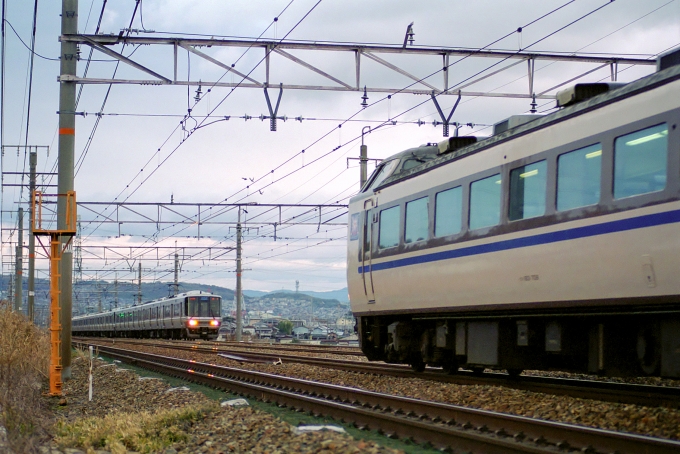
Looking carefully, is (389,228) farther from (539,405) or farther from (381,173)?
(539,405)

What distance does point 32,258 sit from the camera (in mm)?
36406

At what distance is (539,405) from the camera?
916 centimetres

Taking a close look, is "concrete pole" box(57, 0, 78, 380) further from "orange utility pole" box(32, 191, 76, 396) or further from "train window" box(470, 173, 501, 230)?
"train window" box(470, 173, 501, 230)

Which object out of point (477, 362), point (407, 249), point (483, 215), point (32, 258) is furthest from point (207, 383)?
point (32, 258)

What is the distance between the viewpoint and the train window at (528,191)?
9.56 metres

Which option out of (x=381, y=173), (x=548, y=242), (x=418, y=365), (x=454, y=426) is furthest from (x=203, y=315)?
(x=454, y=426)

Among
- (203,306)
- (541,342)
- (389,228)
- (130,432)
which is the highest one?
(389,228)

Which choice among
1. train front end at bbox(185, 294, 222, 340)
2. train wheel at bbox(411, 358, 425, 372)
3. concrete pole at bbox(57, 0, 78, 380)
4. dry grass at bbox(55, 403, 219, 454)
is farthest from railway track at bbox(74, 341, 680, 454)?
train front end at bbox(185, 294, 222, 340)

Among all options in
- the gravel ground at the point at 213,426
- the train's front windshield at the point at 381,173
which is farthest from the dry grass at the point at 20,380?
the train's front windshield at the point at 381,173

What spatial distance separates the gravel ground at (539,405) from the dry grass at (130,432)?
3372 mm

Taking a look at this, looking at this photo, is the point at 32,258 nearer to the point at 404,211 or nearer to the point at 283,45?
the point at 283,45

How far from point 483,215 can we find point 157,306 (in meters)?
43.4

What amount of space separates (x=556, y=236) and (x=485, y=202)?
5.84 feet

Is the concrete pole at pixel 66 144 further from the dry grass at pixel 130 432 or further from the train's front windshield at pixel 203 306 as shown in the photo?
the train's front windshield at pixel 203 306
